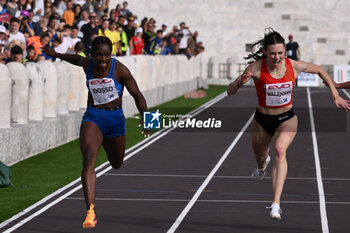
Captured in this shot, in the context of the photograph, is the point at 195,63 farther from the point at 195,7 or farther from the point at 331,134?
the point at 331,134

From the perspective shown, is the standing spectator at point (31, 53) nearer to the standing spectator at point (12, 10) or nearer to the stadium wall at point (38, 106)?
the stadium wall at point (38, 106)

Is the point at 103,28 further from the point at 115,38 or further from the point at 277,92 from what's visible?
the point at 277,92

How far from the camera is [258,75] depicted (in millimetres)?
11234

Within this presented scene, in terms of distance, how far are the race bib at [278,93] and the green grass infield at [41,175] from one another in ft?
11.1

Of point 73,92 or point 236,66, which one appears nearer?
point 73,92

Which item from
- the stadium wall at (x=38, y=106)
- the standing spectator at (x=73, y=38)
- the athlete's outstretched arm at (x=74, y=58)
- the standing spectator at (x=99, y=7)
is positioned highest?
the standing spectator at (x=99, y=7)

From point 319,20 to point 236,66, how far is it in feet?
38.0

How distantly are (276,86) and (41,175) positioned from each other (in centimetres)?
617

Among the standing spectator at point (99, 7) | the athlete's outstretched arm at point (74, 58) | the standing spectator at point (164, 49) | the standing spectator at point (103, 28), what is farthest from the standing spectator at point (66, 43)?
the standing spectator at point (164, 49)

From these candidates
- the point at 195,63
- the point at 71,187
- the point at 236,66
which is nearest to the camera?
the point at 71,187

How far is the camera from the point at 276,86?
11242 millimetres

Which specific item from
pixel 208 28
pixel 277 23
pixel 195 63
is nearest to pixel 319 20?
pixel 277 23

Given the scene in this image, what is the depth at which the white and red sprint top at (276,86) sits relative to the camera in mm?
11227

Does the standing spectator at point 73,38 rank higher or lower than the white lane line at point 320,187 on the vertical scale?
higher
